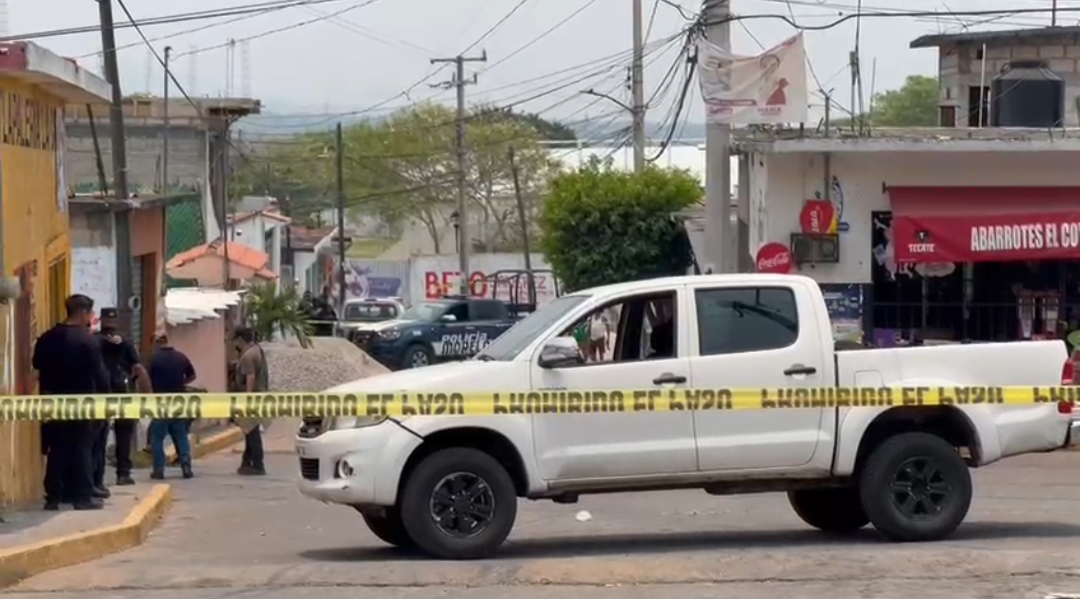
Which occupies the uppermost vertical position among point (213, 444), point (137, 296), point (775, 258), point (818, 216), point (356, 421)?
point (818, 216)

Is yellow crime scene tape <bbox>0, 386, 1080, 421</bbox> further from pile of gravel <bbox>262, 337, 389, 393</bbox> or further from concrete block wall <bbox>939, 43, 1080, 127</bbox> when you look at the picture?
concrete block wall <bbox>939, 43, 1080, 127</bbox>

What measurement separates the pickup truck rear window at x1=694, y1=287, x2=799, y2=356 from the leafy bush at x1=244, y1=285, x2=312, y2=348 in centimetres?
2343

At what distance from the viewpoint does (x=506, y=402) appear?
438 inches

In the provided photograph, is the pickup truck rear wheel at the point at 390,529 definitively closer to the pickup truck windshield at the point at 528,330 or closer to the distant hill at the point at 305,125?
the pickup truck windshield at the point at 528,330

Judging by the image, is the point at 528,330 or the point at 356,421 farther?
the point at 528,330

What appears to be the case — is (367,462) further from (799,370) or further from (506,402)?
(799,370)

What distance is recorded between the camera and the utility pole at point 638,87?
140 ft

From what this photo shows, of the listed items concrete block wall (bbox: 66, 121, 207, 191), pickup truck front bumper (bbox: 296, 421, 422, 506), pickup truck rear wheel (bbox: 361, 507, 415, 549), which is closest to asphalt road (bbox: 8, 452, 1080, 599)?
pickup truck rear wheel (bbox: 361, 507, 415, 549)

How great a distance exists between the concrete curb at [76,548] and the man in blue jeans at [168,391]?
4879mm

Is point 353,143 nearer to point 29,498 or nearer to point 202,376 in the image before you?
point 202,376

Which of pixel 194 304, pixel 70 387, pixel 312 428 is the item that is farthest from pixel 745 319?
pixel 194 304

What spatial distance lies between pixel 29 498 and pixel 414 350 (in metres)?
26.5

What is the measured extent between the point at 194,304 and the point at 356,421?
19409mm

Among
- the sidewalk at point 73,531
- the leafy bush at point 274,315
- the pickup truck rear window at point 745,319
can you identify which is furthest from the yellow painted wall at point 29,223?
the leafy bush at point 274,315
